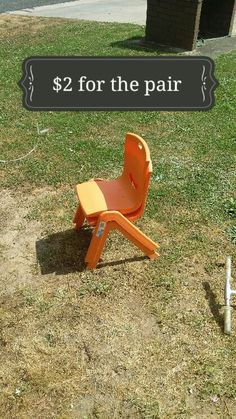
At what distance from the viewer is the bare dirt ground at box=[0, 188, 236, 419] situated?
12.3 feet

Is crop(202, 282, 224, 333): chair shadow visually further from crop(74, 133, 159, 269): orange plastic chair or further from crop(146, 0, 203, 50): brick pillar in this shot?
crop(146, 0, 203, 50): brick pillar

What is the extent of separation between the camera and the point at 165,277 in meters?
4.95

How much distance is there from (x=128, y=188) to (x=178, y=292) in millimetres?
1320

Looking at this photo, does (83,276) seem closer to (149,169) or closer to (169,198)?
(149,169)

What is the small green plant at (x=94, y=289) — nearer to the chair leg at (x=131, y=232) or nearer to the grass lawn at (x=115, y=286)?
the grass lawn at (x=115, y=286)

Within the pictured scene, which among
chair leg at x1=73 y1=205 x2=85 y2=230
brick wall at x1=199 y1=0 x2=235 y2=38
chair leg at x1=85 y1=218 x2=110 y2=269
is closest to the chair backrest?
chair leg at x1=85 y1=218 x2=110 y2=269

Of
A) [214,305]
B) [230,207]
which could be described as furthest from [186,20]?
[214,305]

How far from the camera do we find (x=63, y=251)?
5297mm

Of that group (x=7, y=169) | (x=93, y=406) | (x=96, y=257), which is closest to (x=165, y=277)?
(x=96, y=257)

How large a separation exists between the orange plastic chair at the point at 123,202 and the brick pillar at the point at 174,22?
7.74 meters

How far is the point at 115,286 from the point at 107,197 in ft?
3.24

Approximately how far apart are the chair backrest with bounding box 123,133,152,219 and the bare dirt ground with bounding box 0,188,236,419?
31.5 inches

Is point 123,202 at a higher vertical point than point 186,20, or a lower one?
lower

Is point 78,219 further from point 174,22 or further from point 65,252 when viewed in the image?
point 174,22
